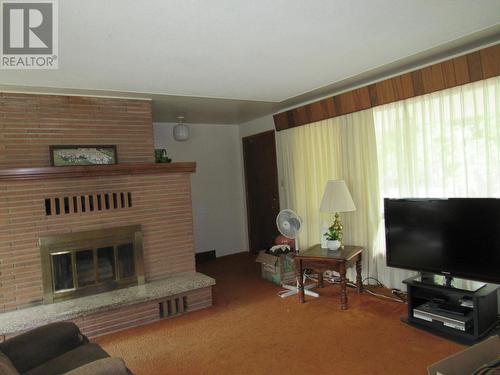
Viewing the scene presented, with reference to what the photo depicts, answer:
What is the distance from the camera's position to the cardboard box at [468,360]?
1599mm

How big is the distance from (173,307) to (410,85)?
3094 mm

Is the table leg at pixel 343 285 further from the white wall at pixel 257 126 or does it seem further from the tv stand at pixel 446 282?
the white wall at pixel 257 126

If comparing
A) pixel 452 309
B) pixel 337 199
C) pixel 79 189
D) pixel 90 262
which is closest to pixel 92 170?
pixel 79 189

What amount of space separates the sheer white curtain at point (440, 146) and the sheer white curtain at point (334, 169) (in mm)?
120

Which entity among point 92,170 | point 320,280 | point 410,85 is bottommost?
point 320,280

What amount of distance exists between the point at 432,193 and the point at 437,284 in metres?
0.87

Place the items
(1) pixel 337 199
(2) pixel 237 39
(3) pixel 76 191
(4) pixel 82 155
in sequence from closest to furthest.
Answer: (2) pixel 237 39 < (3) pixel 76 191 < (4) pixel 82 155 < (1) pixel 337 199

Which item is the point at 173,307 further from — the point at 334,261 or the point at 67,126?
the point at 67,126

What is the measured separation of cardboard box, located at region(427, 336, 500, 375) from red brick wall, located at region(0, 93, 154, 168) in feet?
10.5

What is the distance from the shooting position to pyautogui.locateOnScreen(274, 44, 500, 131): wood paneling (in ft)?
8.60

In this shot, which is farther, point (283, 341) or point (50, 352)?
point (283, 341)

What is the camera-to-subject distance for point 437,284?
2686mm

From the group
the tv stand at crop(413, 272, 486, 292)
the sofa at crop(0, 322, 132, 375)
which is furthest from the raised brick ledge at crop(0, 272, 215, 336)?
the tv stand at crop(413, 272, 486, 292)

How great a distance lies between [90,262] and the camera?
11.0 feet
